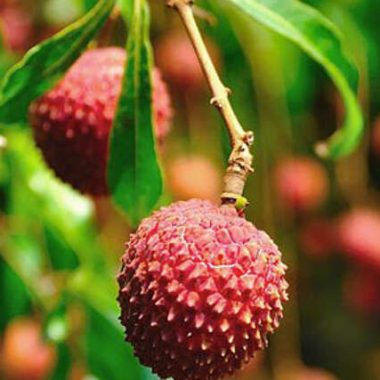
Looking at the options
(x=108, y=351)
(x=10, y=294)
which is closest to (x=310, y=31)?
(x=108, y=351)

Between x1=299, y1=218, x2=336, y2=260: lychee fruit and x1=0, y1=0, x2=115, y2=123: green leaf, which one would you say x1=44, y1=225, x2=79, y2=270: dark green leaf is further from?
x1=299, y1=218, x2=336, y2=260: lychee fruit

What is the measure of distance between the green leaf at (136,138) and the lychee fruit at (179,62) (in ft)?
3.53

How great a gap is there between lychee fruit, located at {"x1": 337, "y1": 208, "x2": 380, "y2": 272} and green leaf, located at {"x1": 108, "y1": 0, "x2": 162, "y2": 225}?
137 cm

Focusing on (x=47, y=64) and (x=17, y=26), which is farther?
(x=17, y=26)

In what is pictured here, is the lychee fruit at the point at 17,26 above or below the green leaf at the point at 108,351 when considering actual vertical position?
above

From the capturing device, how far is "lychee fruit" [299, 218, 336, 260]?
2.64m

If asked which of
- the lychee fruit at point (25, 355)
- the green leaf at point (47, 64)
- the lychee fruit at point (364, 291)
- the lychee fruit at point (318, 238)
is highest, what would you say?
the green leaf at point (47, 64)

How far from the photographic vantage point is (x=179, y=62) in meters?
2.35

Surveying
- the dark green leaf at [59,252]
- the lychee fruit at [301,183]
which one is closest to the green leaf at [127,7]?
Answer: the dark green leaf at [59,252]

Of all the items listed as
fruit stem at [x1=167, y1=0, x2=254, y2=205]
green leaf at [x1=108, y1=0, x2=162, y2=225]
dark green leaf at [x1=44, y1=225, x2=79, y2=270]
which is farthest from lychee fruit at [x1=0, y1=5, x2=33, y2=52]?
fruit stem at [x1=167, y1=0, x2=254, y2=205]

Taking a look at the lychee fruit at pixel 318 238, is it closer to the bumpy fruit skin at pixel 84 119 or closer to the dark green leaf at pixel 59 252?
the dark green leaf at pixel 59 252

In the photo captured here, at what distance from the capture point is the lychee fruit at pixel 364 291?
267 centimetres

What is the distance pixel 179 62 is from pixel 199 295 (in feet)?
4.55

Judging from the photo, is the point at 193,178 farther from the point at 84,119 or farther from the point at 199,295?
the point at 199,295
